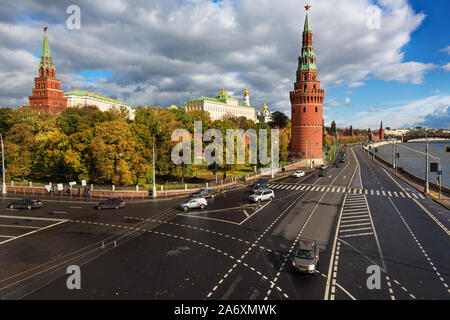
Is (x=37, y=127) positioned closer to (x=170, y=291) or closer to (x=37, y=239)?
(x=37, y=239)

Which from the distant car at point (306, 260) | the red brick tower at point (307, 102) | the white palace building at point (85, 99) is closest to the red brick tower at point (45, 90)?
the white palace building at point (85, 99)

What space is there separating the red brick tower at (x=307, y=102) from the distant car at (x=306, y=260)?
237 feet

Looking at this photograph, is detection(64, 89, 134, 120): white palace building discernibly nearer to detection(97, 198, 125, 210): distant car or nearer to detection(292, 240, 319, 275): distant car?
detection(97, 198, 125, 210): distant car

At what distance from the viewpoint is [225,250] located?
752 inches

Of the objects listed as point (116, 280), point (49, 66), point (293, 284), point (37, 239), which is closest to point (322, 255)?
point (293, 284)

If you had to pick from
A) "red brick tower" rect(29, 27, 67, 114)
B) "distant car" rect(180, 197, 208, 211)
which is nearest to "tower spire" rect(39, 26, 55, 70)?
"red brick tower" rect(29, 27, 67, 114)

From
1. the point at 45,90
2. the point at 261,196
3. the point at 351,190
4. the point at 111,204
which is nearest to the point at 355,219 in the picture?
the point at 261,196

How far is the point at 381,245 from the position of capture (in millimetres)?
19656

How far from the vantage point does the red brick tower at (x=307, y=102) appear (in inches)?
3371

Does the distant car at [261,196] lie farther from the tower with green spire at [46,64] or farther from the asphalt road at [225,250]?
the tower with green spire at [46,64]

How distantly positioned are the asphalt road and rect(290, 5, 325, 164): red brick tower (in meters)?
55.7

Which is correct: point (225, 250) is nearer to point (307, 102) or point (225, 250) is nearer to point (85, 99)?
point (307, 102)

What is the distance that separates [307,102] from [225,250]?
76561mm
